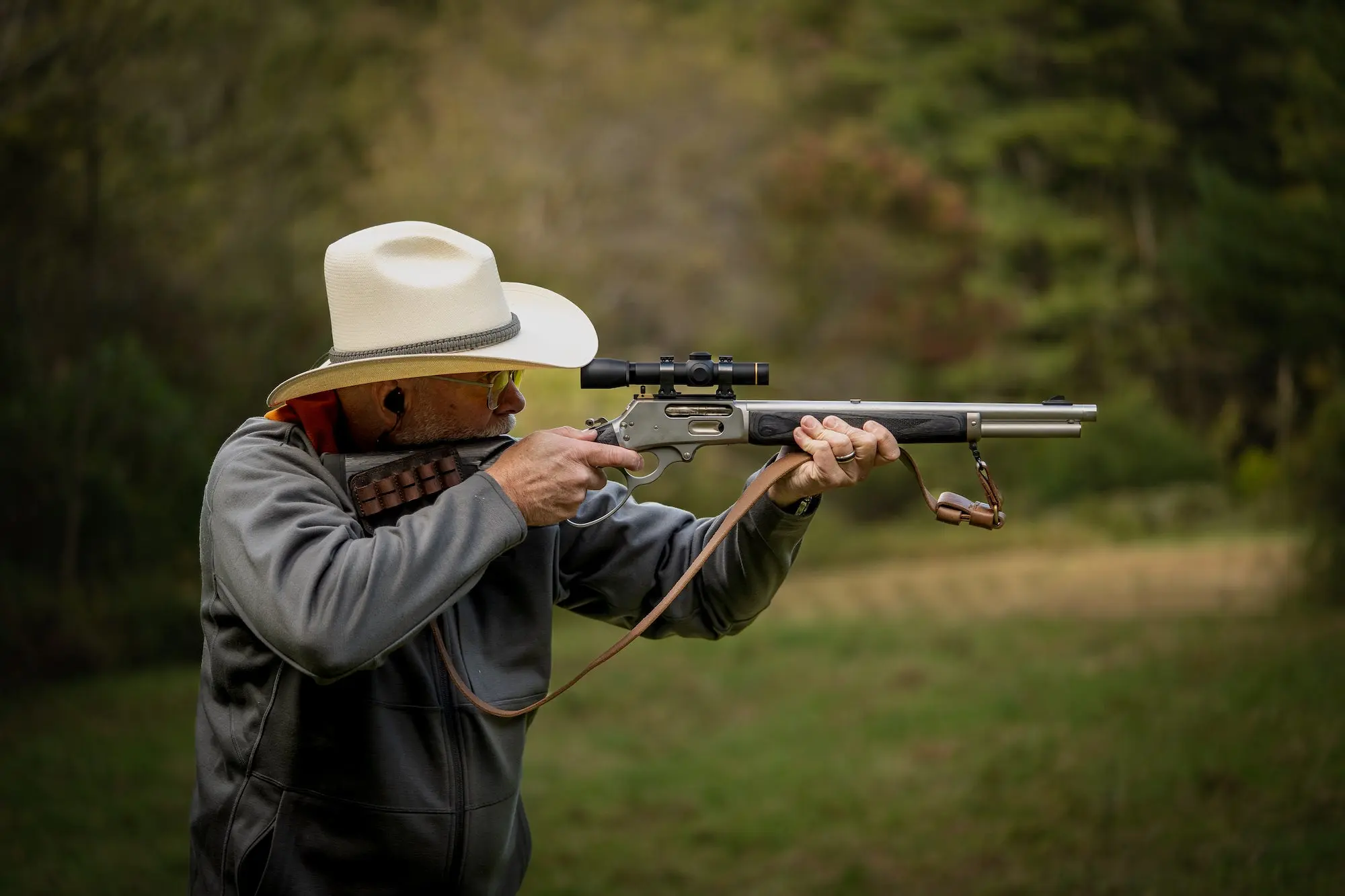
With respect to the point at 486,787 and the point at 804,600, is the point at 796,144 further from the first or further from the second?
the point at 486,787

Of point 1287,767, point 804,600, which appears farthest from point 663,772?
point 804,600

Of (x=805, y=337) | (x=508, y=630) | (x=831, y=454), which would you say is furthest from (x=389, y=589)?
(x=805, y=337)

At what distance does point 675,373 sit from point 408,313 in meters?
0.60

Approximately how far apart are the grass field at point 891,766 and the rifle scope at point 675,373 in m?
3.45

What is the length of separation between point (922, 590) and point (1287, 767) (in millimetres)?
5247

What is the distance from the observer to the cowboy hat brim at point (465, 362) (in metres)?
2.44

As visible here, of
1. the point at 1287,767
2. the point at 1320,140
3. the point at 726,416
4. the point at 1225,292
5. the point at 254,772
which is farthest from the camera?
the point at 1225,292

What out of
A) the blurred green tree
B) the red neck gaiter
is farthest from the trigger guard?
the blurred green tree

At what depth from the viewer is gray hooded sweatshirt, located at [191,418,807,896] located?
7.26ft

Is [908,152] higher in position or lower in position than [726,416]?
lower

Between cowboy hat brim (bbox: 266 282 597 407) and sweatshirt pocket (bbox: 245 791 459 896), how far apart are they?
2.57ft

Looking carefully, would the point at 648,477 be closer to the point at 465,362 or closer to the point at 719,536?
the point at 719,536

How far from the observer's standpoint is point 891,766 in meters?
6.87

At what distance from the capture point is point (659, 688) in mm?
8414
